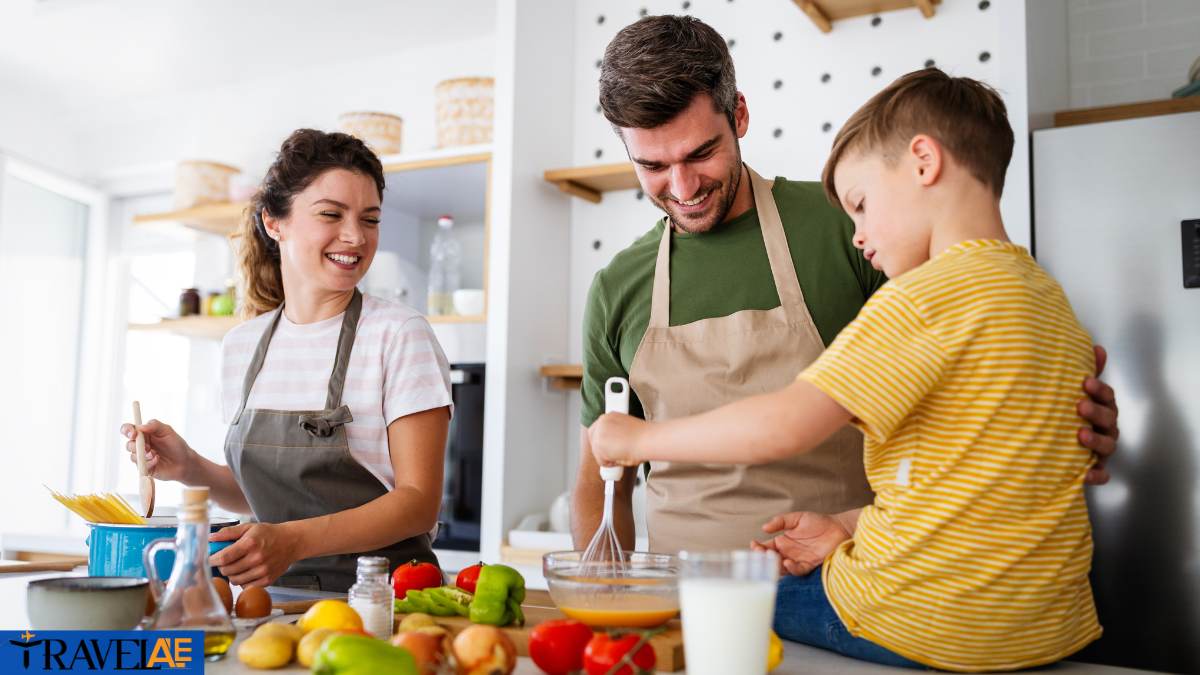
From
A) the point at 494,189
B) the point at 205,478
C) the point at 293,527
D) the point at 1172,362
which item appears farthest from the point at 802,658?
the point at 494,189

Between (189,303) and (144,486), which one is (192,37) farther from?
(144,486)

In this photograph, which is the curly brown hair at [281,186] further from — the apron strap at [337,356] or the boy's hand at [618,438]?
the boy's hand at [618,438]

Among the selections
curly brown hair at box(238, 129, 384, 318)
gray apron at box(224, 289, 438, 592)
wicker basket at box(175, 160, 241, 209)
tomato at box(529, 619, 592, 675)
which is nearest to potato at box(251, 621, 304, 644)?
tomato at box(529, 619, 592, 675)

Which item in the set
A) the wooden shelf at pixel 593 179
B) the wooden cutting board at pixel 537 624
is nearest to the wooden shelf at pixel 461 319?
the wooden shelf at pixel 593 179

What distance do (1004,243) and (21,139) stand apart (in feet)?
15.5

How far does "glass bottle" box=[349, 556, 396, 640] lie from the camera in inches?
41.5

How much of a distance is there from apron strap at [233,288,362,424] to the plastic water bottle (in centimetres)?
150

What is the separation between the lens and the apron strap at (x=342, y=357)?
1715 mm

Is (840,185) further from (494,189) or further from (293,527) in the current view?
(494,189)

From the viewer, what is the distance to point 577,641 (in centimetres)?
91

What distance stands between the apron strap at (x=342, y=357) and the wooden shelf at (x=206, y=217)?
229 cm

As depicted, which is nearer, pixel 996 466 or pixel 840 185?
pixel 996 466

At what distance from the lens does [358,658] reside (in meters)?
0.79

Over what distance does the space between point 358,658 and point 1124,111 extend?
2612mm
